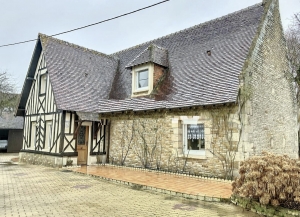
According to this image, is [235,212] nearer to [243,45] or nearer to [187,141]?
[187,141]

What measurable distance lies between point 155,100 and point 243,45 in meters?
4.29

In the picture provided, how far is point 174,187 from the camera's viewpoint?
22.5 feet

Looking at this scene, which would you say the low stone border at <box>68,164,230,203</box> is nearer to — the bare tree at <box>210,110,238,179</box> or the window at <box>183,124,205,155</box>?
the bare tree at <box>210,110,238,179</box>

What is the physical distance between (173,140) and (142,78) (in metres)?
3.78

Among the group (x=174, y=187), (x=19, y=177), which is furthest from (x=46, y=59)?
(x=174, y=187)

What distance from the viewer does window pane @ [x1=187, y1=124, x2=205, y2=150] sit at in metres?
9.04

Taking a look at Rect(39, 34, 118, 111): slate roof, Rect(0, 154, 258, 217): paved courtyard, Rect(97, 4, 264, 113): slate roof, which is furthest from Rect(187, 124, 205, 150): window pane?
Rect(39, 34, 118, 111): slate roof

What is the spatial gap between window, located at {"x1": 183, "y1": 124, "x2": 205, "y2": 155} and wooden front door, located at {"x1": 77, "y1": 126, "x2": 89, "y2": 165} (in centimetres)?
533

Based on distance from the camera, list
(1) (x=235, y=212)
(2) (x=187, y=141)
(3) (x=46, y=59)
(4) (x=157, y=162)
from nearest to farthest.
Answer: (1) (x=235, y=212) → (2) (x=187, y=141) → (4) (x=157, y=162) → (3) (x=46, y=59)

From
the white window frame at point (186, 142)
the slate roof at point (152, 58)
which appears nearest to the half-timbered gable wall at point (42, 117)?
the slate roof at point (152, 58)

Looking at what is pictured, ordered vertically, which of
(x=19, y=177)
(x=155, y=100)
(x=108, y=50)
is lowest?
(x=19, y=177)

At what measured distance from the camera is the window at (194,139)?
355 inches

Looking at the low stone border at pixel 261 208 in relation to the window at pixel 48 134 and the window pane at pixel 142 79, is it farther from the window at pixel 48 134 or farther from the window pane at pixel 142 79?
the window at pixel 48 134

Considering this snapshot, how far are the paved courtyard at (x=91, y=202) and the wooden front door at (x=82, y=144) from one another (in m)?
4.03
